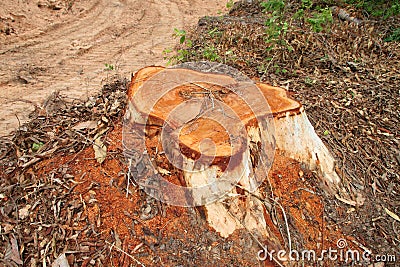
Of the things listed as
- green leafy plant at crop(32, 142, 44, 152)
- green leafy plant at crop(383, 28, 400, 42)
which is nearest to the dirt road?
green leafy plant at crop(32, 142, 44, 152)

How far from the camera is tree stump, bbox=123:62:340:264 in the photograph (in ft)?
5.78

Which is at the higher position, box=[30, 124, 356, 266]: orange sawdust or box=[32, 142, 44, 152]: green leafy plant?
box=[30, 124, 356, 266]: orange sawdust

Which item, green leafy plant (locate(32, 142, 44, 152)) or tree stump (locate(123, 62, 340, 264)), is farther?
green leafy plant (locate(32, 142, 44, 152))

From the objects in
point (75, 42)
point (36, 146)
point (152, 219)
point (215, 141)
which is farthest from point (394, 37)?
point (75, 42)

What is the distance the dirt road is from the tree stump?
2.58 metres

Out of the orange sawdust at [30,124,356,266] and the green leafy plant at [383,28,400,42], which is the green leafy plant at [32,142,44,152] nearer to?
the orange sawdust at [30,124,356,266]

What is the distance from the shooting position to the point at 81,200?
77.1 inches

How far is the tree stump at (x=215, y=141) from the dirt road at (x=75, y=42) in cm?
258

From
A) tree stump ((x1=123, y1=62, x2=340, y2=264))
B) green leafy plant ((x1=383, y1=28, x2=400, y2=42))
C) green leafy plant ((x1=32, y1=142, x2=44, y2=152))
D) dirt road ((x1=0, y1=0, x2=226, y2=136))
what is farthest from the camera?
dirt road ((x1=0, y1=0, x2=226, y2=136))

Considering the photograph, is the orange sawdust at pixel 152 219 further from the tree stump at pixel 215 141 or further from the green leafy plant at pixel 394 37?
the green leafy plant at pixel 394 37

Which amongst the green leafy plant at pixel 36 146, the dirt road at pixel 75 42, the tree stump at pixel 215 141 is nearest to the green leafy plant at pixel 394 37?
the tree stump at pixel 215 141

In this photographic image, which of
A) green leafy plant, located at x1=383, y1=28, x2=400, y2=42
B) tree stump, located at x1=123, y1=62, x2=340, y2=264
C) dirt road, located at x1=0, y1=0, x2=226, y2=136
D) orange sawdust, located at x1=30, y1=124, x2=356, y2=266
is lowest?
dirt road, located at x1=0, y1=0, x2=226, y2=136

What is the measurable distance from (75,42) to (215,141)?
559cm

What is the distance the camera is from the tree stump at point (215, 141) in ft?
5.78
